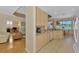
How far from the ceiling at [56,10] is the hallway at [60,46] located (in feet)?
1.95

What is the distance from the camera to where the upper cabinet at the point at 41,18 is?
2.83 meters

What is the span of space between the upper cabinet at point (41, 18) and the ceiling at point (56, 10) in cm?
10

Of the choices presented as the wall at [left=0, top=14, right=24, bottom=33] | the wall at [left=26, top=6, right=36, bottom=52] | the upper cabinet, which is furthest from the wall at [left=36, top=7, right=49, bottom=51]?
the wall at [left=0, top=14, right=24, bottom=33]

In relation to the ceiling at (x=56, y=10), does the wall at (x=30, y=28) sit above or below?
below

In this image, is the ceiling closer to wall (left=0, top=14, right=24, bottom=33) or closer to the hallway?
wall (left=0, top=14, right=24, bottom=33)

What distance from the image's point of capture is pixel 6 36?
9.78 ft

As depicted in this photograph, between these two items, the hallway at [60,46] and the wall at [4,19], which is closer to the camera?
the wall at [4,19]

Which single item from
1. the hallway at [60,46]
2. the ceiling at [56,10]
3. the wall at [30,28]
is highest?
the ceiling at [56,10]

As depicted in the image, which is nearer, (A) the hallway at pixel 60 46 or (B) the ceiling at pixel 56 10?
(B) the ceiling at pixel 56 10

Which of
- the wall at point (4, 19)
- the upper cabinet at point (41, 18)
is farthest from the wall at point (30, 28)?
the wall at point (4, 19)

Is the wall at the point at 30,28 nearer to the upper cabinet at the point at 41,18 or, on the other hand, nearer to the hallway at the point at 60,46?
the upper cabinet at the point at 41,18

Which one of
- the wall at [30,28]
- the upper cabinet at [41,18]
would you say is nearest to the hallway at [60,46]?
the wall at [30,28]

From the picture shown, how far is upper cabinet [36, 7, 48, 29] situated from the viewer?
283 centimetres
